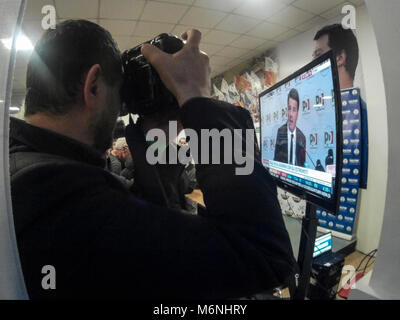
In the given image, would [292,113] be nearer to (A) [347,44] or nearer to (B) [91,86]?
(B) [91,86]

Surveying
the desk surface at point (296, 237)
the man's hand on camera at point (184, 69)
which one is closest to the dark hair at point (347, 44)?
the desk surface at point (296, 237)

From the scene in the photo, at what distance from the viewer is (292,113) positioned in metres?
0.68

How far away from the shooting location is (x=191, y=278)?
10.5 inches

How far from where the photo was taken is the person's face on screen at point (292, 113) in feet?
2.14

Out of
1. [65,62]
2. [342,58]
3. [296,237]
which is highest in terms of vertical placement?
[342,58]

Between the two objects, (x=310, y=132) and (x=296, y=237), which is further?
(x=296, y=237)

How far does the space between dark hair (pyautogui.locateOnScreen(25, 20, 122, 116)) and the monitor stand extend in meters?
0.64

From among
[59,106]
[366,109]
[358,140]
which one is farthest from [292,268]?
[366,109]

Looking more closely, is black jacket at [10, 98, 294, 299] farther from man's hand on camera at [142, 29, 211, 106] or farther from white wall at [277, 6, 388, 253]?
white wall at [277, 6, 388, 253]

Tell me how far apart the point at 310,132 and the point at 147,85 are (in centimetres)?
49

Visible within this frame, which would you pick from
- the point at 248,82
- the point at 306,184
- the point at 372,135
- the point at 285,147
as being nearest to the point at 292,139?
the point at 285,147

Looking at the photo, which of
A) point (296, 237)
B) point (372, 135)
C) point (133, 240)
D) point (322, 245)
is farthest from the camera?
point (372, 135)
